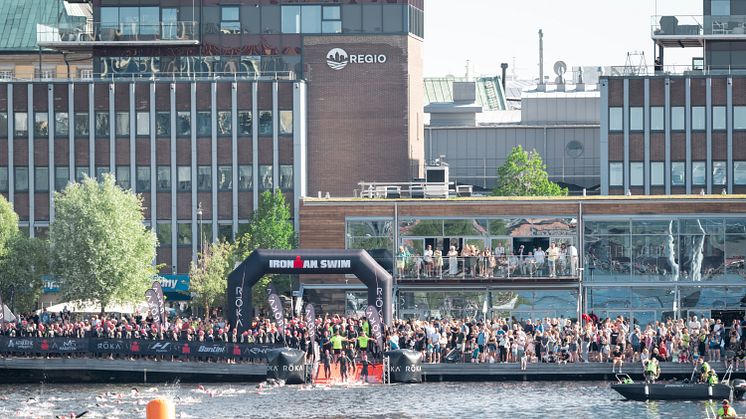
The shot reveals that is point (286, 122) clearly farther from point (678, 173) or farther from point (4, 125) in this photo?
point (678, 173)

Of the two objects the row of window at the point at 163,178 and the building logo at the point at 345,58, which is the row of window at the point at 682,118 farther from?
the row of window at the point at 163,178

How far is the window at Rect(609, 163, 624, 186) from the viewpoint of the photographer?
11019 cm

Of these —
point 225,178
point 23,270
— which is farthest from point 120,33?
point 23,270

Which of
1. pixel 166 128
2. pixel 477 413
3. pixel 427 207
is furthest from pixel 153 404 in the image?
pixel 166 128

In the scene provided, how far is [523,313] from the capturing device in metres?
83.1

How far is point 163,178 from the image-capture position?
113 metres

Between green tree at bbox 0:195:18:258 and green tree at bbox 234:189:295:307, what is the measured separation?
12.8 metres

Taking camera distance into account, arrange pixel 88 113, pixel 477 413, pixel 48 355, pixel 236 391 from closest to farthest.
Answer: pixel 477 413 < pixel 236 391 < pixel 48 355 < pixel 88 113

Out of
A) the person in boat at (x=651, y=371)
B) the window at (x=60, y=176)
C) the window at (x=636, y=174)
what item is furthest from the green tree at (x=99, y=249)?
the person in boat at (x=651, y=371)

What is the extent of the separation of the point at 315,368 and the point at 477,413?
36.6 feet

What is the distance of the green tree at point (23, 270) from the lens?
321 feet

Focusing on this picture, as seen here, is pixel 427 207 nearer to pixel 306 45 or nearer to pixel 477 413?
pixel 477 413

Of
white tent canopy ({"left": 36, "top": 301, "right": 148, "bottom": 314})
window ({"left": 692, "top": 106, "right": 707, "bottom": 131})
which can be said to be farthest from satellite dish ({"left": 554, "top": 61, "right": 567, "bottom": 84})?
white tent canopy ({"left": 36, "top": 301, "right": 148, "bottom": 314})

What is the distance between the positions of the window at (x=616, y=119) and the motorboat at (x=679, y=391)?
1758 inches
